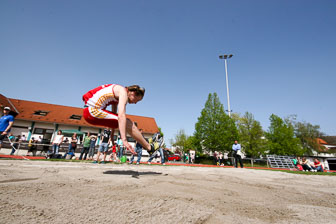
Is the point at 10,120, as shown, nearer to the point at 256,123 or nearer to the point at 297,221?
the point at 297,221

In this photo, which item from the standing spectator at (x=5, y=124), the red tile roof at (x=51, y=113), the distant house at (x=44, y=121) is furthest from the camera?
the red tile roof at (x=51, y=113)

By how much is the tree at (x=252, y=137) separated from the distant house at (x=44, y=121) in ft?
61.8

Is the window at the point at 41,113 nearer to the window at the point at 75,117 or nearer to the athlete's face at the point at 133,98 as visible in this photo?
the window at the point at 75,117

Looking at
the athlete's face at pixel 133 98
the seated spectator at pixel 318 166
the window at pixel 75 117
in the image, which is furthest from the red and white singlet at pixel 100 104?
the window at pixel 75 117

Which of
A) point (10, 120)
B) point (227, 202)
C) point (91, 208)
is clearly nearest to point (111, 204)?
point (91, 208)

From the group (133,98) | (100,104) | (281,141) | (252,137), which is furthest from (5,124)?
(281,141)

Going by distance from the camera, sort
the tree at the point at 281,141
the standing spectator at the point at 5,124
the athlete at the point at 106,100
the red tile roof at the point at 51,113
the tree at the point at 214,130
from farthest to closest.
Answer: the tree at the point at 281,141
the tree at the point at 214,130
the red tile roof at the point at 51,113
the standing spectator at the point at 5,124
the athlete at the point at 106,100

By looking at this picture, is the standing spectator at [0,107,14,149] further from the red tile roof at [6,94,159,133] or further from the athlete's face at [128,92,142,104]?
the red tile roof at [6,94,159,133]

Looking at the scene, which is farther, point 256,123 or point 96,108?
point 256,123

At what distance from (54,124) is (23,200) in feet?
74.4

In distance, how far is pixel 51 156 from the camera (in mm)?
9656

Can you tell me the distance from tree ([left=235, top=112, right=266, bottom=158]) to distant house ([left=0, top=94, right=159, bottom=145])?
61.8 ft

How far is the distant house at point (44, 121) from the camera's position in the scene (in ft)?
61.3

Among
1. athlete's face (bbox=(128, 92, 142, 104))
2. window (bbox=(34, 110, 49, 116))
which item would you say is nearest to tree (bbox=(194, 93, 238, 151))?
window (bbox=(34, 110, 49, 116))
